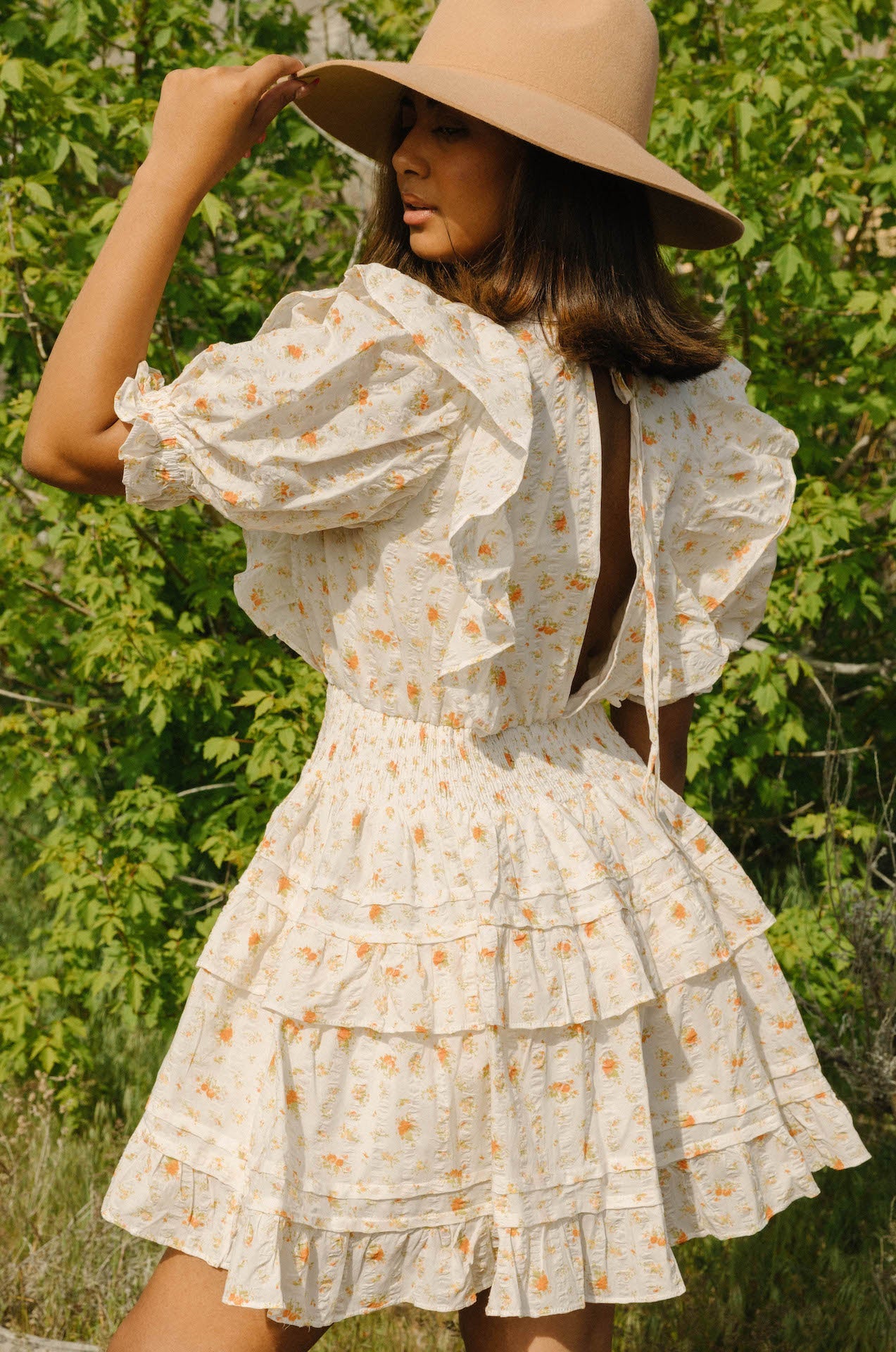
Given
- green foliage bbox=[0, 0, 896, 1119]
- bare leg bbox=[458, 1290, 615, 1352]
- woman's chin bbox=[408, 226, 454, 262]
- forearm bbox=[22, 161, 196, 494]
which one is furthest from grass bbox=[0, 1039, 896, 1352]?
woman's chin bbox=[408, 226, 454, 262]

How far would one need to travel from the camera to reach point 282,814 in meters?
1.56

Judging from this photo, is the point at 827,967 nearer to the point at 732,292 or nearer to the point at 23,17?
the point at 732,292

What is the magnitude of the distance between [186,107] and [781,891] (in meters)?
3.53

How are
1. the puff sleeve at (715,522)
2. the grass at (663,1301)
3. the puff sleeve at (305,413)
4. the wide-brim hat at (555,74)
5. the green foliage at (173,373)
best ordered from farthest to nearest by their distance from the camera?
the green foliage at (173,373)
the grass at (663,1301)
the puff sleeve at (715,522)
the wide-brim hat at (555,74)
the puff sleeve at (305,413)

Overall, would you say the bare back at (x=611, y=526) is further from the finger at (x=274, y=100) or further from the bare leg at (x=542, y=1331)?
the bare leg at (x=542, y=1331)

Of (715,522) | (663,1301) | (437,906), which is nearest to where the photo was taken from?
(437,906)

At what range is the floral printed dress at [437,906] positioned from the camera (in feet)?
4.40

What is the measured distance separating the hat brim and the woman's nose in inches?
2.4

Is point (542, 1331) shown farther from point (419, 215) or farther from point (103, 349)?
point (419, 215)

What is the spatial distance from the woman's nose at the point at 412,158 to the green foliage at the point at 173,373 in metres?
1.47

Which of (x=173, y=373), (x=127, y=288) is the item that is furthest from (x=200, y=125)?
(x=173, y=373)

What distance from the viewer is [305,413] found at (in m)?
1.32

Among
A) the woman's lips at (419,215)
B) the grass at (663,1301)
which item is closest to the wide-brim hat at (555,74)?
the woman's lips at (419,215)

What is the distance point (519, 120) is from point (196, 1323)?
1.28 meters
